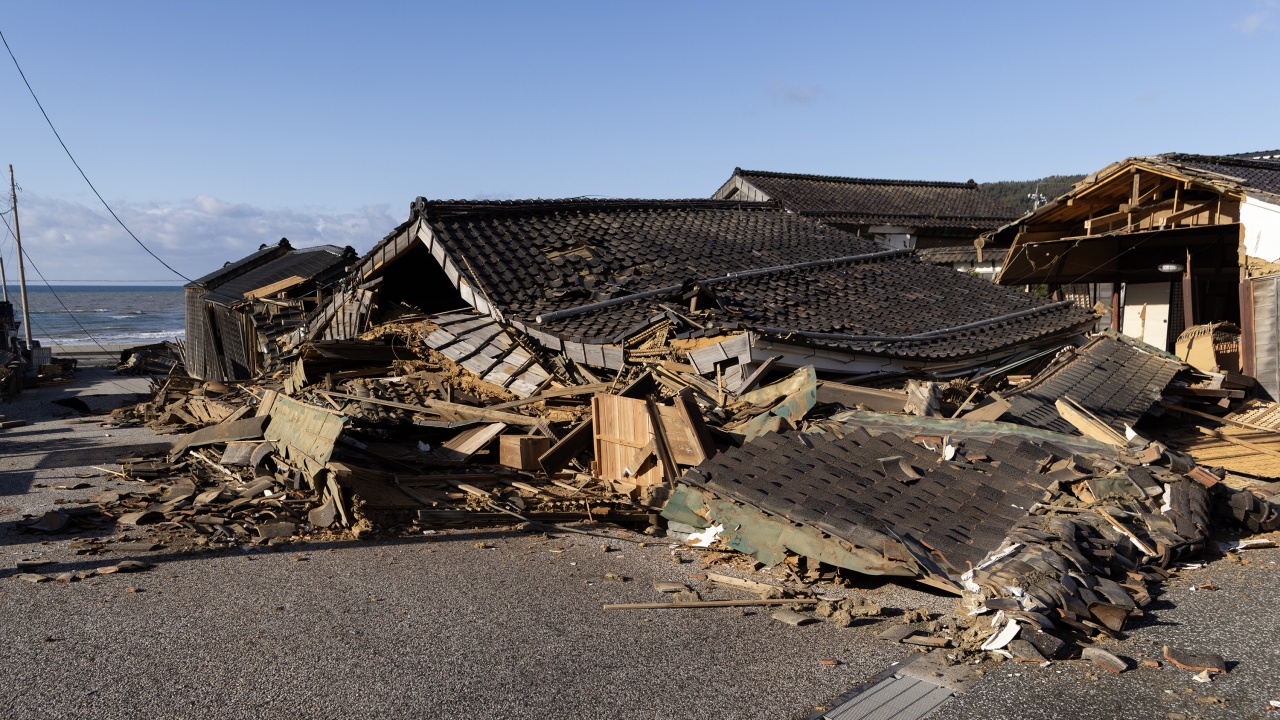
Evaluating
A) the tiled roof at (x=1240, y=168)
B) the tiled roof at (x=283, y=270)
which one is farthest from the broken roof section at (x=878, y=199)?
the tiled roof at (x=283, y=270)

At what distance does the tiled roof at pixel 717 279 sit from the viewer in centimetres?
1216

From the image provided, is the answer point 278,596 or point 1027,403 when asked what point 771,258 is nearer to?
point 1027,403

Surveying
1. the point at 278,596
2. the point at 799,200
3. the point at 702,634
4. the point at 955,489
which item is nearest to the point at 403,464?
the point at 278,596

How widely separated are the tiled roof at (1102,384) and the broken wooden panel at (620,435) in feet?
13.2

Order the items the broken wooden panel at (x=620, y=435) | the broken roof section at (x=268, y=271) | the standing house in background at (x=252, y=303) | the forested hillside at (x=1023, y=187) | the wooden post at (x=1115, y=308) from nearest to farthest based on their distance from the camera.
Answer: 1. the broken wooden panel at (x=620, y=435)
2. the wooden post at (x=1115, y=308)
3. the standing house in background at (x=252, y=303)
4. the broken roof section at (x=268, y=271)
5. the forested hillside at (x=1023, y=187)

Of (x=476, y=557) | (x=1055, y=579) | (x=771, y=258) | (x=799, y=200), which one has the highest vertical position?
(x=799, y=200)

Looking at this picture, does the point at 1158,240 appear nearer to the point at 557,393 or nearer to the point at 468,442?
the point at 557,393

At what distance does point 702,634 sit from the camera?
19.4 ft

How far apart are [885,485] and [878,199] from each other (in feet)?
87.6

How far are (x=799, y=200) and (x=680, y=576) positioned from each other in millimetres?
24573

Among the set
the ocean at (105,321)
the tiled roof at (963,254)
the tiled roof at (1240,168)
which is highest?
the tiled roof at (1240,168)

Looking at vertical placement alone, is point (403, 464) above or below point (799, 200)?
below

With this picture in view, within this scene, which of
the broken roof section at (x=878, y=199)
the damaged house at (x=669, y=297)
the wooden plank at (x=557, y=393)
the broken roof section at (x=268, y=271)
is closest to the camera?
the wooden plank at (x=557, y=393)

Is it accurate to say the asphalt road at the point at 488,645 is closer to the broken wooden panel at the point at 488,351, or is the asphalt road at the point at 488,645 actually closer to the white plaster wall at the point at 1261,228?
the broken wooden panel at the point at 488,351
